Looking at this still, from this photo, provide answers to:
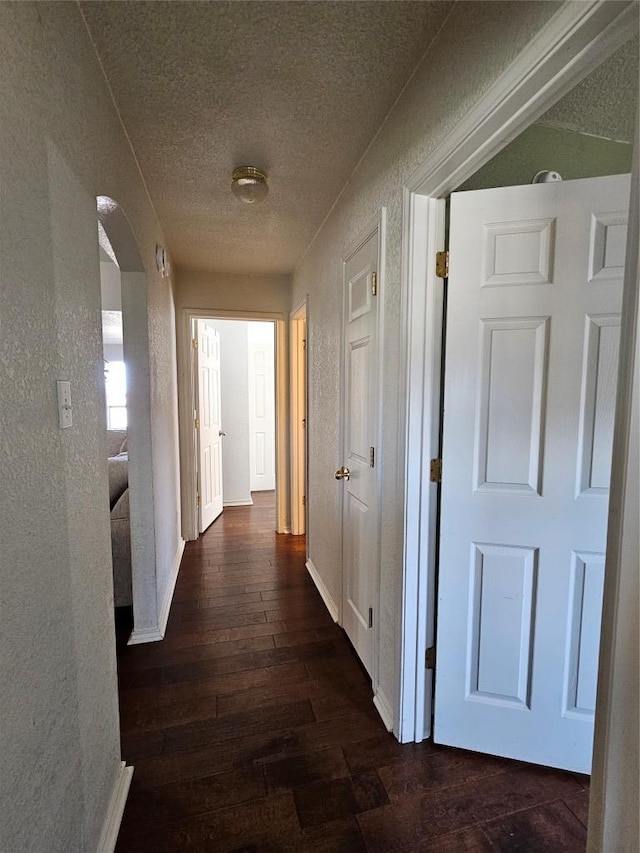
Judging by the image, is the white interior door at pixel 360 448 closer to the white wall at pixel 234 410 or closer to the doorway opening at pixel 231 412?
the doorway opening at pixel 231 412

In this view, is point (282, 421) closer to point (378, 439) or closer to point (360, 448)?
point (360, 448)

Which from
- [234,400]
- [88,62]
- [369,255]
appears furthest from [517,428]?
[234,400]

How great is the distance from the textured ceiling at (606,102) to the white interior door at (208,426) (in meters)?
→ 2.95

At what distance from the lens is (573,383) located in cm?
123

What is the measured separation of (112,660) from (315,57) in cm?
202

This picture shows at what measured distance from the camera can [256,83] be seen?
133 centimetres

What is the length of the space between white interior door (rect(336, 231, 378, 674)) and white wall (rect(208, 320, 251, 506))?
2.82 m

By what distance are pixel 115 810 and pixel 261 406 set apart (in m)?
4.33

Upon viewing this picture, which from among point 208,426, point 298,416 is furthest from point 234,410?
point 298,416

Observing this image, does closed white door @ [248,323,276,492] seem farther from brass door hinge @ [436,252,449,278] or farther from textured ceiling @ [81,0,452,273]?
brass door hinge @ [436,252,449,278]

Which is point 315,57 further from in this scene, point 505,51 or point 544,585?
point 544,585

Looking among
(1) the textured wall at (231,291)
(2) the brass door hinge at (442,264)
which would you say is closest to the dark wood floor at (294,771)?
(2) the brass door hinge at (442,264)

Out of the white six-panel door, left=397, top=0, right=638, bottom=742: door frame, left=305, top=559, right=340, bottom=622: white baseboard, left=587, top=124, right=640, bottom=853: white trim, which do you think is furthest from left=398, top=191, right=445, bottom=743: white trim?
left=305, top=559, right=340, bottom=622: white baseboard

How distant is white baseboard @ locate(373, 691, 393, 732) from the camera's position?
1.54m
